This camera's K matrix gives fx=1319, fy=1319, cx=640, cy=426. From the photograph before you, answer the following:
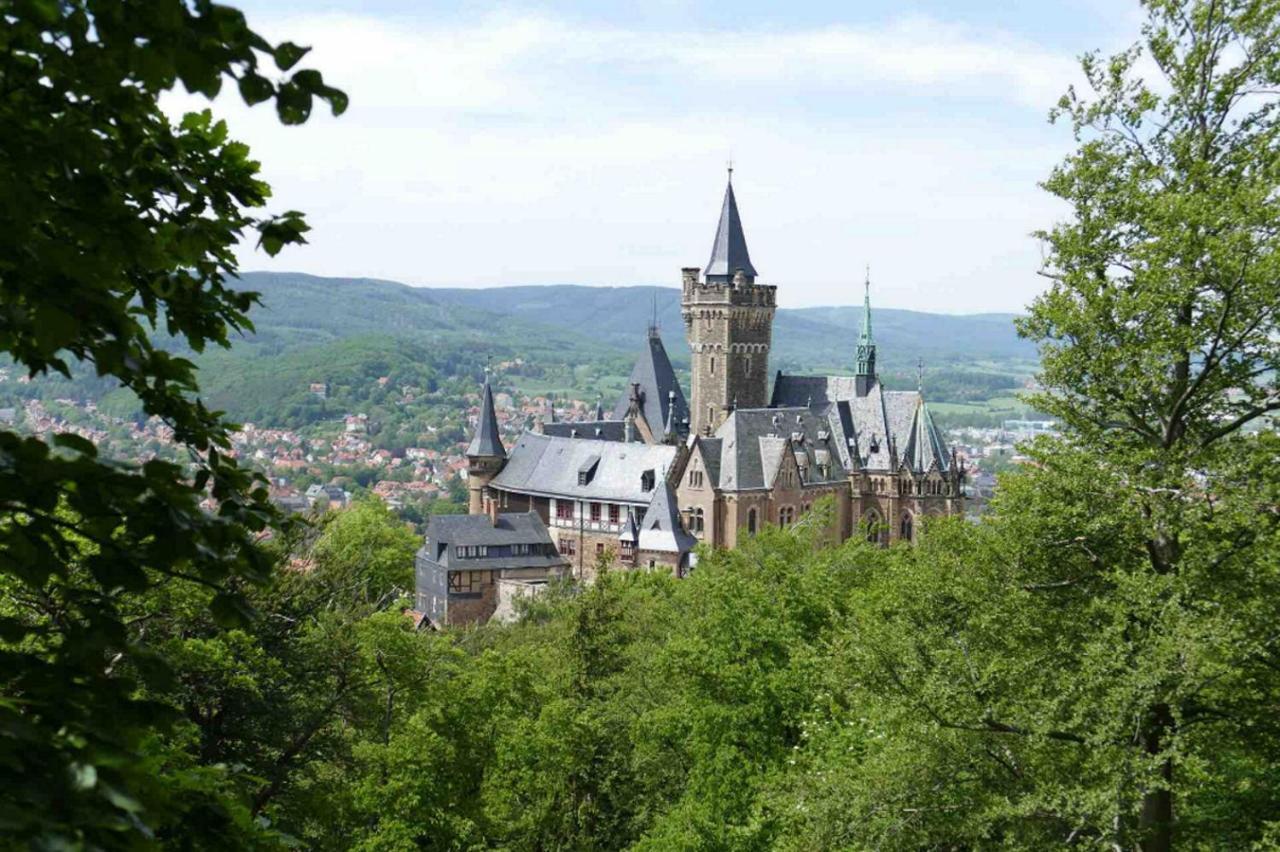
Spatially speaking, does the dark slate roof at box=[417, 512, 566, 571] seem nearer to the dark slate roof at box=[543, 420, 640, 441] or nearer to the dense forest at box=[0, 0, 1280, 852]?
the dark slate roof at box=[543, 420, 640, 441]

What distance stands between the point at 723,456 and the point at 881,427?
11.6m

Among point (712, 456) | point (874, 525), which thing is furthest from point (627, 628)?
point (874, 525)

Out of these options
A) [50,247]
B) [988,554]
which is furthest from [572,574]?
[50,247]

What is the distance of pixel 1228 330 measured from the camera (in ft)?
45.5

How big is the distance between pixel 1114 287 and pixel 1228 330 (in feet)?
4.26

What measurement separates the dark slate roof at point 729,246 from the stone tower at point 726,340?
0.30 ft

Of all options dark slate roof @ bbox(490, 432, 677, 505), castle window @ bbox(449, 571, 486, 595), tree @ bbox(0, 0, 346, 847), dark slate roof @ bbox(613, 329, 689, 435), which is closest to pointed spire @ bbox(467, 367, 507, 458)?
dark slate roof @ bbox(490, 432, 677, 505)

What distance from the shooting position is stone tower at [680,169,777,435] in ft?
260

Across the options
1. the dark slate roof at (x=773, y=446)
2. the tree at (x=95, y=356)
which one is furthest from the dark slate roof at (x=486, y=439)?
Result: the tree at (x=95, y=356)

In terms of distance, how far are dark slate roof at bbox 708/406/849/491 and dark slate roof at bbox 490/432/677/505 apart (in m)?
4.26

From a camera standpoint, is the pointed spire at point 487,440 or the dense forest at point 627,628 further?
the pointed spire at point 487,440

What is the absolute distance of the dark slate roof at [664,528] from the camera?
6881cm

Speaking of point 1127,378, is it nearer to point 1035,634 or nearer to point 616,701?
point 1035,634

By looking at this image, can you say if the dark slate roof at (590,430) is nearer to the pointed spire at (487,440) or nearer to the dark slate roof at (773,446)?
the pointed spire at (487,440)
